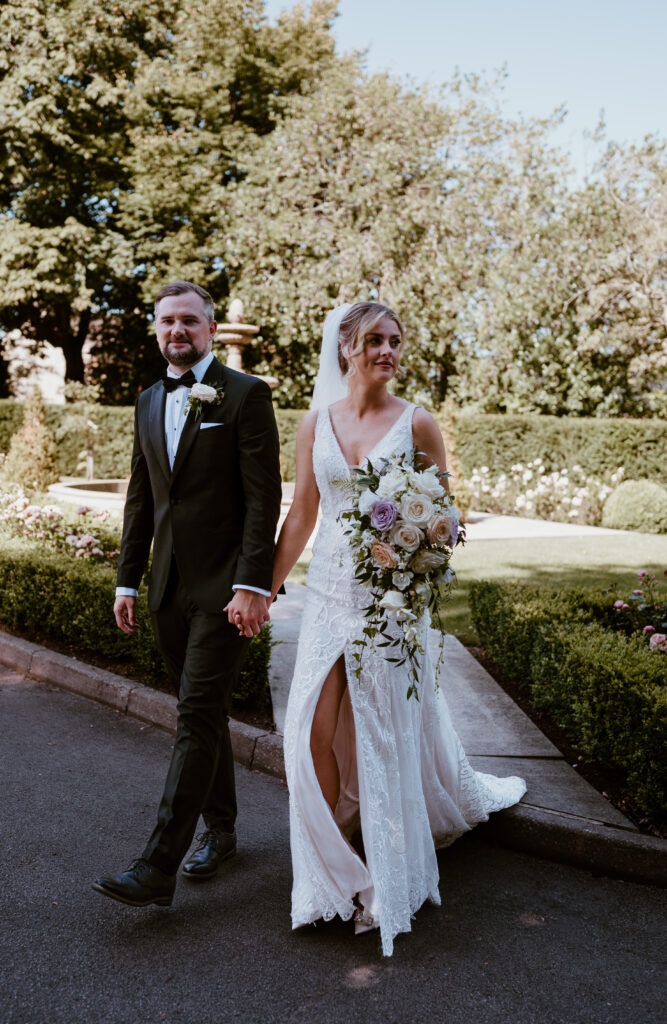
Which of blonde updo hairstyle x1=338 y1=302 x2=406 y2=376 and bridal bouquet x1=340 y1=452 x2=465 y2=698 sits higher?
blonde updo hairstyle x1=338 y1=302 x2=406 y2=376

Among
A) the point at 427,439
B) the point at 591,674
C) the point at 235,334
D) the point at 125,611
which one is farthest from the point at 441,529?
the point at 235,334

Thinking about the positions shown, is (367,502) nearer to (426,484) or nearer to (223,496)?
(426,484)

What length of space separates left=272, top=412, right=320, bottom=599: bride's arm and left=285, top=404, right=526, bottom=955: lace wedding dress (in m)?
0.05

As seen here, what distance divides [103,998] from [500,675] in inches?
151

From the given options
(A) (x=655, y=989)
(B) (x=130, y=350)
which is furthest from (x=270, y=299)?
(A) (x=655, y=989)

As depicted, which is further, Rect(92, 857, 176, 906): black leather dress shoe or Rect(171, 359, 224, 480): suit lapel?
Rect(171, 359, 224, 480): suit lapel

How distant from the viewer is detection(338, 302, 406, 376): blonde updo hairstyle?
3.06 m

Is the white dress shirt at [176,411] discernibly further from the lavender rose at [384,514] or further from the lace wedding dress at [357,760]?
the lavender rose at [384,514]

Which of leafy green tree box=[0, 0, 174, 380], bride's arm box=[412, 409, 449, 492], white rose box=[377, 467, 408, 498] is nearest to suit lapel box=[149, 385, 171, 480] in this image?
white rose box=[377, 467, 408, 498]

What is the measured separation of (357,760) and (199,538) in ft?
3.25

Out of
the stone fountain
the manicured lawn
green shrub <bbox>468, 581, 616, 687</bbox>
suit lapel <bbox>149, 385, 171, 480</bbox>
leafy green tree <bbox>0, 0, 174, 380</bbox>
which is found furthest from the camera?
leafy green tree <bbox>0, 0, 174, 380</bbox>

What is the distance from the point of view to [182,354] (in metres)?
3.17

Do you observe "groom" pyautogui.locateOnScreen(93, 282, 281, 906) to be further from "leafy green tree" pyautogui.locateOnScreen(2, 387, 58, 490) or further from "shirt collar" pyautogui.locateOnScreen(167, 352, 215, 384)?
"leafy green tree" pyautogui.locateOnScreen(2, 387, 58, 490)

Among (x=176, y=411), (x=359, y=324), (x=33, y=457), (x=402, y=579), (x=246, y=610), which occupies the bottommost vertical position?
(x=246, y=610)
